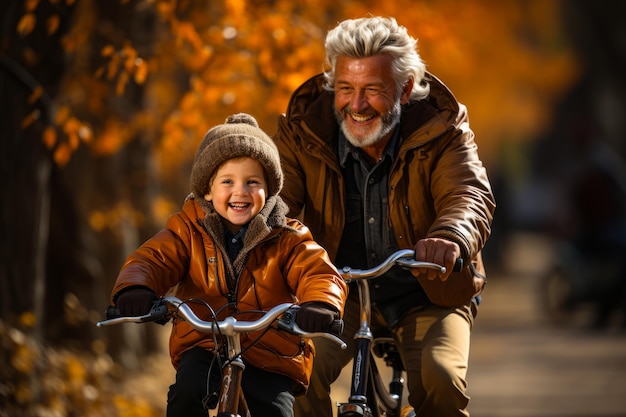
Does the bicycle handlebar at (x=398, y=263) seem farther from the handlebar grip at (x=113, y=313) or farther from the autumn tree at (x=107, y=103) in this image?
the autumn tree at (x=107, y=103)

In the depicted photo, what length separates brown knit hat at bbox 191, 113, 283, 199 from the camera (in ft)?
17.5

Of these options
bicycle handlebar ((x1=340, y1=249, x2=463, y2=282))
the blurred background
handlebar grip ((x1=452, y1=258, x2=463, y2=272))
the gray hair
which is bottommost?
bicycle handlebar ((x1=340, y1=249, x2=463, y2=282))

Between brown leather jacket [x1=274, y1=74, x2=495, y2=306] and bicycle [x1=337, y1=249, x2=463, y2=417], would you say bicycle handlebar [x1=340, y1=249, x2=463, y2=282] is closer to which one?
bicycle [x1=337, y1=249, x2=463, y2=417]

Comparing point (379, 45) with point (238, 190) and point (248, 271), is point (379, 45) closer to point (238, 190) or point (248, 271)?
point (238, 190)

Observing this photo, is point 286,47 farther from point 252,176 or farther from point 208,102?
point 252,176

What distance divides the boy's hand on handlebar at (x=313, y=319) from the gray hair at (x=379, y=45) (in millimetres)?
1725

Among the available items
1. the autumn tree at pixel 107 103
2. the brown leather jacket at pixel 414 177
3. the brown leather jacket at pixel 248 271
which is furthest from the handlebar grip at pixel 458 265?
the autumn tree at pixel 107 103

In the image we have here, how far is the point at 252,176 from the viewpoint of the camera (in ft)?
17.7

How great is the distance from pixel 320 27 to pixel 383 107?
6.09 metres

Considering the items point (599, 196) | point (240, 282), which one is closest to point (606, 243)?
point (599, 196)

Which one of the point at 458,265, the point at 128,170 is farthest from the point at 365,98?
the point at 128,170

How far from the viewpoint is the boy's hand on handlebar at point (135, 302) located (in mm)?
4961

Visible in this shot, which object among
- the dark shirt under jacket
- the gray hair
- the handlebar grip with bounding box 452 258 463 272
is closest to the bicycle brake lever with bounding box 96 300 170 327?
the handlebar grip with bounding box 452 258 463 272

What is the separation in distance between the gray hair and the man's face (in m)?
0.04
